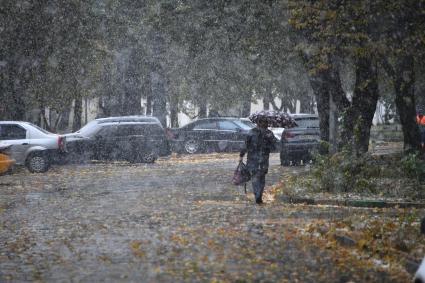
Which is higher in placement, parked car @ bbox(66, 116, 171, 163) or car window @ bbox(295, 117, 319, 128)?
car window @ bbox(295, 117, 319, 128)

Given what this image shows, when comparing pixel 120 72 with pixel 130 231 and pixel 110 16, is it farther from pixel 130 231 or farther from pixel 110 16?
pixel 130 231

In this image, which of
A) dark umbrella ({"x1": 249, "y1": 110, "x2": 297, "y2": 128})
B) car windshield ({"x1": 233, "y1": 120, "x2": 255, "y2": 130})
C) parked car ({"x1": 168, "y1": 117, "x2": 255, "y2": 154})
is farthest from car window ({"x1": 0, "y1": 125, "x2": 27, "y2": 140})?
car windshield ({"x1": 233, "y1": 120, "x2": 255, "y2": 130})

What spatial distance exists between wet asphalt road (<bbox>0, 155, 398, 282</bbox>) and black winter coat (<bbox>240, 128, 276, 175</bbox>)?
765mm

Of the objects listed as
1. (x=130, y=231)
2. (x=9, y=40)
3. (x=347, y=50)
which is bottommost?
(x=130, y=231)

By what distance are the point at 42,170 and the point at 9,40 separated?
7.83 meters

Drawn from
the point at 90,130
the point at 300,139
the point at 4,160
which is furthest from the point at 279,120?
the point at 4,160

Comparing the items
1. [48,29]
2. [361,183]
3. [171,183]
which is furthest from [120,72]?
[361,183]

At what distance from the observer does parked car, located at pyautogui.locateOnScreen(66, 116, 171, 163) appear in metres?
30.8

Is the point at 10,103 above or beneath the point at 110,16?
beneath

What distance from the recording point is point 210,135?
38594mm

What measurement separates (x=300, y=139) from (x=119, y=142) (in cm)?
686

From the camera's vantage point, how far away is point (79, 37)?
3434cm

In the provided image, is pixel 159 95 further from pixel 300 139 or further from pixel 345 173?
pixel 345 173

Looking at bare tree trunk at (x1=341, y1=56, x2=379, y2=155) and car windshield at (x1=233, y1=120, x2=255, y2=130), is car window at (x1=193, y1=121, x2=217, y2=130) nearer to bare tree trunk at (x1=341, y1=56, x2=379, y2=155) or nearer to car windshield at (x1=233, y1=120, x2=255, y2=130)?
car windshield at (x1=233, y1=120, x2=255, y2=130)
